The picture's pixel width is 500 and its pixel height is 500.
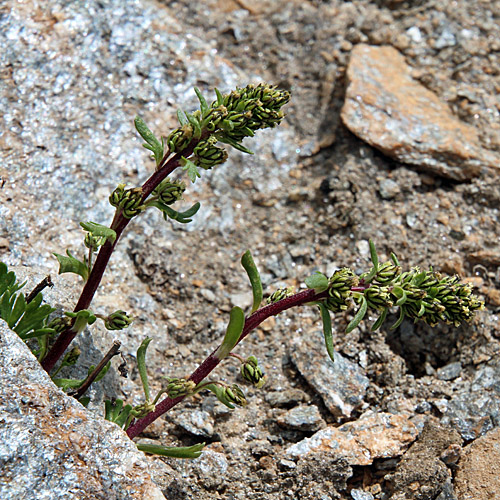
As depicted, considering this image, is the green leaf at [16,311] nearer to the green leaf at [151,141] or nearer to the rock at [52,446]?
the rock at [52,446]

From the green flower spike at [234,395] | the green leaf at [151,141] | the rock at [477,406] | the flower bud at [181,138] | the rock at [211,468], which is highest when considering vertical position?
the flower bud at [181,138]

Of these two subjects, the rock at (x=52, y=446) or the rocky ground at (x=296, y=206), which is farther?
the rocky ground at (x=296, y=206)

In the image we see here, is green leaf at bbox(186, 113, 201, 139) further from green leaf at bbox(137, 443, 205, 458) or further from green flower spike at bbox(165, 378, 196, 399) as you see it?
green leaf at bbox(137, 443, 205, 458)

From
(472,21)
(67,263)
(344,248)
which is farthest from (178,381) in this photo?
(472,21)

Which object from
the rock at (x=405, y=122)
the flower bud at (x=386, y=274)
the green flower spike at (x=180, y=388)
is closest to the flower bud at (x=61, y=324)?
the green flower spike at (x=180, y=388)

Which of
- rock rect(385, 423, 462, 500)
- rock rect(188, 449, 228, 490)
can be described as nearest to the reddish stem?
rock rect(188, 449, 228, 490)

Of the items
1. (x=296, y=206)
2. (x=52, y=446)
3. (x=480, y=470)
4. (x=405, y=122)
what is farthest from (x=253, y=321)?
(x=405, y=122)

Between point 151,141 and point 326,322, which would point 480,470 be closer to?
point 326,322

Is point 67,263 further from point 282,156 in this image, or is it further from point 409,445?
point 282,156
